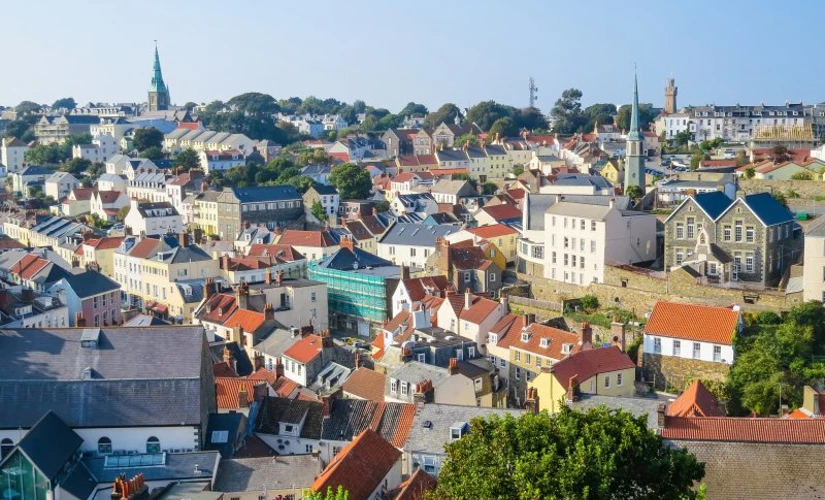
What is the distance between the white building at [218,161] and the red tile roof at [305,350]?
59.4 meters

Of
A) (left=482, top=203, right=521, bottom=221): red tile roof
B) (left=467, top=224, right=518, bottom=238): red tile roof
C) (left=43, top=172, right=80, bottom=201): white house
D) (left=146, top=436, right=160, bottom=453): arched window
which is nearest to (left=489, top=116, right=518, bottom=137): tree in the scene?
(left=43, top=172, right=80, bottom=201): white house

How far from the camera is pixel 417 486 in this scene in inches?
934

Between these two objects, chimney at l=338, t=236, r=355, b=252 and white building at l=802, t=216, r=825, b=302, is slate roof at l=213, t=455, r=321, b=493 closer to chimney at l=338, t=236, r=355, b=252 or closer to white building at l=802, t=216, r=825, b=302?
white building at l=802, t=216, r=825, b=302

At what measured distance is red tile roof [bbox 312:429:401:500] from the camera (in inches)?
938

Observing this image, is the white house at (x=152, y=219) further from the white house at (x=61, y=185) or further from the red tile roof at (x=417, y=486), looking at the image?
the red tile roof at (x=417, y=486)

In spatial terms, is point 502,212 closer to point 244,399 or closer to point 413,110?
point 244,399

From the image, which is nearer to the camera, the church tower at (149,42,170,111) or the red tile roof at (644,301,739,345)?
the red tile roof at (644,301,739,345)

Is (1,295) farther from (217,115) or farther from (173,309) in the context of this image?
(217,115)

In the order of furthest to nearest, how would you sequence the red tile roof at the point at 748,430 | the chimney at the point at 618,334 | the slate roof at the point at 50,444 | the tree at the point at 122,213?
1. the tree at the point at 122,213
2. the chimney at the point at 618,334
3. the slate roof at the point at 50,444
4. the red tile roof at the point at 748,430

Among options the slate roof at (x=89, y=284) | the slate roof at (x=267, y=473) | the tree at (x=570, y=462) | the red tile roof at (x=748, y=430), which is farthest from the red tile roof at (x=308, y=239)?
the tree at (x=570, y=462)

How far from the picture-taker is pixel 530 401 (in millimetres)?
27922

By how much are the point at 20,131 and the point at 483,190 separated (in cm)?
8331

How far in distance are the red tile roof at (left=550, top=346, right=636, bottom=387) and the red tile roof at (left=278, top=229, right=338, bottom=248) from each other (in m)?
28.0

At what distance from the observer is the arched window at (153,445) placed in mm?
26578
